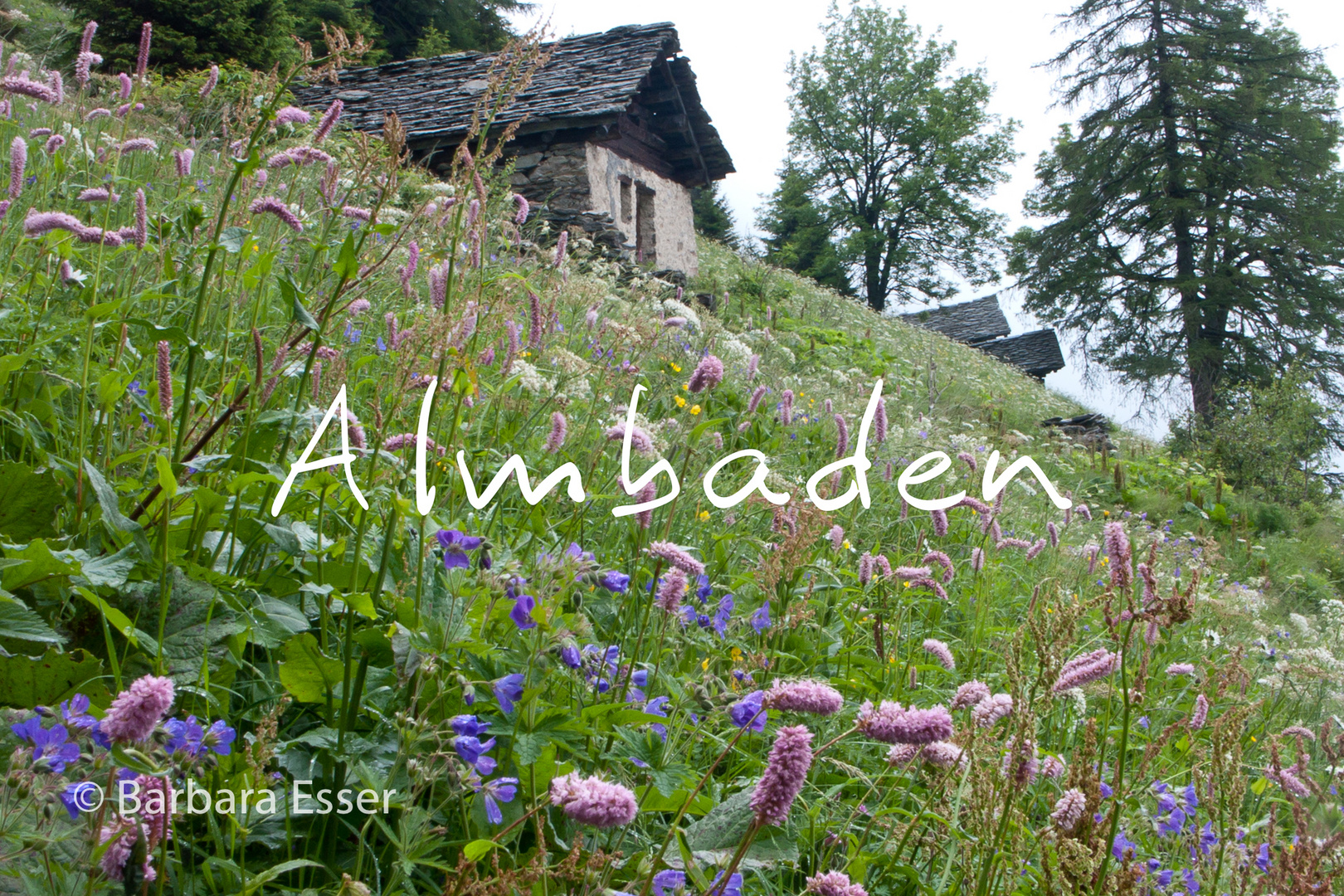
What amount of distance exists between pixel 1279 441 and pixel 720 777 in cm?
1892

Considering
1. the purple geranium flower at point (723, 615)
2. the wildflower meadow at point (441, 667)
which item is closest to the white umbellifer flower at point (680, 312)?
the wildflower meadow at point (441, 667)

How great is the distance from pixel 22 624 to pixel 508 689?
73 centimetres

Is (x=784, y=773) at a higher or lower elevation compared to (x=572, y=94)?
lower

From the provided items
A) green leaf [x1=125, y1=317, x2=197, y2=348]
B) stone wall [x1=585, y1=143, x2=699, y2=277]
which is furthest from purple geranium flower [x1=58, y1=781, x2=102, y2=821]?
stone wall [x1=585, y1=143, x2=699, y2=277]

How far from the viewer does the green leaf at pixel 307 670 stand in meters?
1.35

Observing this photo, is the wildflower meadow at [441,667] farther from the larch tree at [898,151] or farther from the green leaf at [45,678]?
the larch tree at [898,151]

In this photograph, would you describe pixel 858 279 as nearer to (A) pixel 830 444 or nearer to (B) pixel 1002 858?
(A) pixel 830 444

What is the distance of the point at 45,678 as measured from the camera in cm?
127

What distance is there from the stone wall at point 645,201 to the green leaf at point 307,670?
1233 cm

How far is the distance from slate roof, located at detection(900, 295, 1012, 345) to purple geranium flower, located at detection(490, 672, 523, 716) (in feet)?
121

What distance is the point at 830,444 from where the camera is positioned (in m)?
6.16

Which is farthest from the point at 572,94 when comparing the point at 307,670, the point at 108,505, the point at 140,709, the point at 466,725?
the point at 140,709

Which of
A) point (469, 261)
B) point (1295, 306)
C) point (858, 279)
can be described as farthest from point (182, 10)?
point (858, 279)

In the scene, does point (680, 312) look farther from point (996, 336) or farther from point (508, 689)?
point (996, 336)
